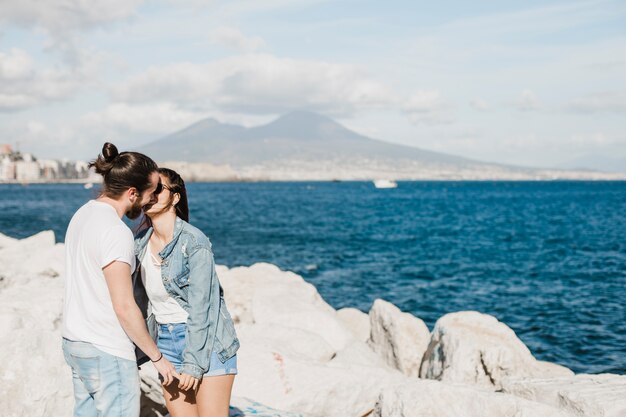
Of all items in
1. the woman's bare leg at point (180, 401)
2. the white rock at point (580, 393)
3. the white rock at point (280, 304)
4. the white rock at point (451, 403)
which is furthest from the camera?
the white rock at point (280, 304)

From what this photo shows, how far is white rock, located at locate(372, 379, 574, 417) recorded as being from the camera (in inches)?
214

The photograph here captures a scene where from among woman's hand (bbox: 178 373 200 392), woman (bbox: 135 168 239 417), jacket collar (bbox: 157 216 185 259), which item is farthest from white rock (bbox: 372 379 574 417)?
jacket collar (bbox: 157 216 185 259)

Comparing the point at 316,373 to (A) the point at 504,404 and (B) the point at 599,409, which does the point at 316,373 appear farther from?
(B) the point at 599,409

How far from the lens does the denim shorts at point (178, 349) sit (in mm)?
3982

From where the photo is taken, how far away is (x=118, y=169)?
360 centimetres

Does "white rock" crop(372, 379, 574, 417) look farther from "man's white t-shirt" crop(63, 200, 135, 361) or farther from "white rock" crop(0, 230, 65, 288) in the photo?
"white rock" crop(0, 230, 65, 288)

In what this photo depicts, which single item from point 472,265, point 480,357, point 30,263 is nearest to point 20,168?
point 472,265

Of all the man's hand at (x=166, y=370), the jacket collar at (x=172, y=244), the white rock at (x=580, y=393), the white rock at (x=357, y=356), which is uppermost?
the jacket collar at (x=172, y=244)

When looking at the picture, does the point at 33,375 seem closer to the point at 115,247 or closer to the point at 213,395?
the point at 213,395

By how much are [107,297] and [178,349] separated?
68cm

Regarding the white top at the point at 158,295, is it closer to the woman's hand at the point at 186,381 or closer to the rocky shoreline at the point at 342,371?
the woman's hand at the point at 186,381

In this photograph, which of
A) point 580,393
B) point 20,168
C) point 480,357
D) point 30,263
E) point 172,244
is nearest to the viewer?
point 172,244

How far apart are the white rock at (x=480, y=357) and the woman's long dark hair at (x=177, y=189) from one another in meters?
5.39

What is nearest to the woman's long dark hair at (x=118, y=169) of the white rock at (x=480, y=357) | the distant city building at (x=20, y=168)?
the white rock at (x=480, y=357)
